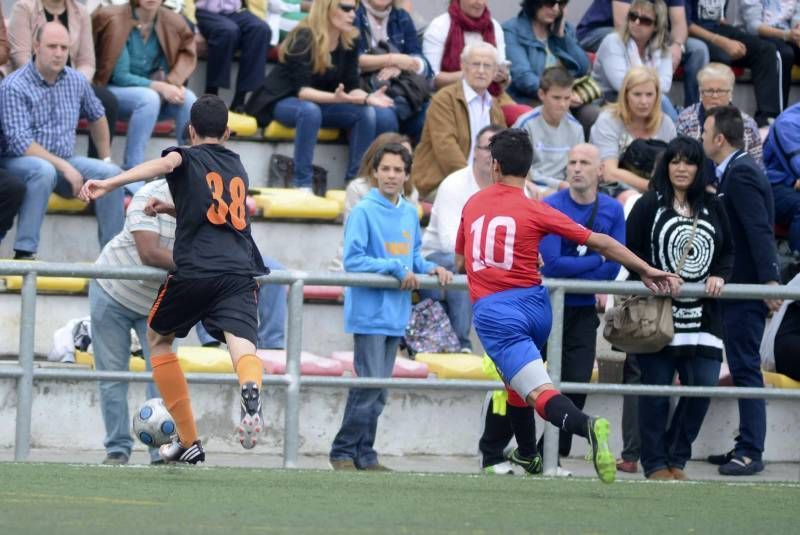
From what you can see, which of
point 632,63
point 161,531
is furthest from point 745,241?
point 161,531

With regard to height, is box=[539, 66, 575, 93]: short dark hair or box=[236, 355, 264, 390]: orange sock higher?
box=[539, 66, 575, 93]: short dark hair

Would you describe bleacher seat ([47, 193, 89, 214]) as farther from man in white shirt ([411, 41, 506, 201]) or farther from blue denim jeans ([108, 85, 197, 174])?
man in white shirt ([411, 41, 506, 201])

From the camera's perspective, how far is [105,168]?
10.5m

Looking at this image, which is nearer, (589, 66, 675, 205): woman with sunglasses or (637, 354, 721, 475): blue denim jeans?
(637, 354, 721, 475): blue denim jeans

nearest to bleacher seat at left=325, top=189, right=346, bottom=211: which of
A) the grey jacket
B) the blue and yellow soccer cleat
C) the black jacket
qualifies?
the black jacket

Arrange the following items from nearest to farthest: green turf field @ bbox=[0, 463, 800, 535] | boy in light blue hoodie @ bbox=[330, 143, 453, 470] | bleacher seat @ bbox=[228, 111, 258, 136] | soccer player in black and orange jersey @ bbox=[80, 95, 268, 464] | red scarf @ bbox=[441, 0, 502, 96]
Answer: green turf field @ bbox=[0, 463, 800, 535] < soccer player in black and orange jersey @ bbox=[80, 95, 268, 464] < boy in light blue hoodie @ bbox=[330, 143, 453, 470] < bleacher seat @ bbox=[228, 111, 258, 136] < red scarf @ bbox=[441, 0, 502, 96]

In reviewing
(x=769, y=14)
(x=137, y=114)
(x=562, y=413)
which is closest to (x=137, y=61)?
(x=137, y=114)

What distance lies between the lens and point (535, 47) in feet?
43.4

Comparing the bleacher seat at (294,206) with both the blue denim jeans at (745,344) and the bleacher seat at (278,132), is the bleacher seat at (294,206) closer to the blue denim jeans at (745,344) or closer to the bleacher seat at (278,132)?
the bleacher seat at (278,132)

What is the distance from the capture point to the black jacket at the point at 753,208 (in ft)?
31.6

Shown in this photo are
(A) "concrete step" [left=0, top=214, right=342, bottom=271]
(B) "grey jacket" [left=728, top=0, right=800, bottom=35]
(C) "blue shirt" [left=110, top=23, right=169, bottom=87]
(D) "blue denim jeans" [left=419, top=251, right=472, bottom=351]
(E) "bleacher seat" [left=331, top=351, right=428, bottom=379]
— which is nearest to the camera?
(E) "bleacher seat" [left=331, top=351, right=428, bottom=379]

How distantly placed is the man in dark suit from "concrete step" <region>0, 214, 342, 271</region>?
2887 mm

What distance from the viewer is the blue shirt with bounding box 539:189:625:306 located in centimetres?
920

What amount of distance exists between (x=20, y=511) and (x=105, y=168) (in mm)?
4839
